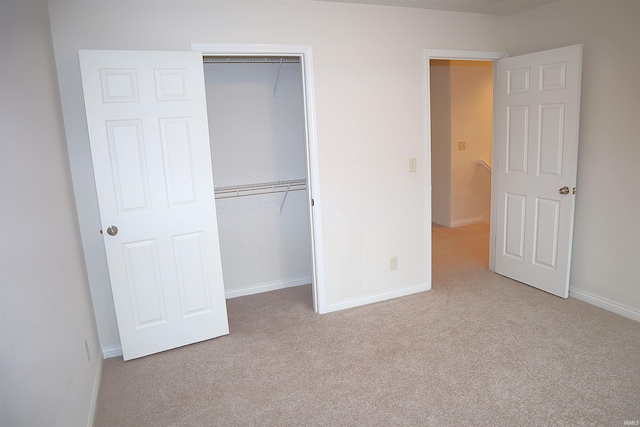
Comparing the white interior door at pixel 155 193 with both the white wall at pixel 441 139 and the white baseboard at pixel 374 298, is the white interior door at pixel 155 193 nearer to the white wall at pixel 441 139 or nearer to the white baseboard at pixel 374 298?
the white baseboard at pixel 374 298

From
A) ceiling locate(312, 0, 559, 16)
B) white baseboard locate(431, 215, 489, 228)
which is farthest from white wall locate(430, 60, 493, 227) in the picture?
ceiling locate(312, 0, 559, 16)

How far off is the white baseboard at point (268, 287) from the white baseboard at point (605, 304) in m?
2.34

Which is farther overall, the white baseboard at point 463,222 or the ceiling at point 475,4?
the white baseboard at point 463,222

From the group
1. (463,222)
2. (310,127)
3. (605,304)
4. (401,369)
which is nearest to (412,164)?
(310,127)

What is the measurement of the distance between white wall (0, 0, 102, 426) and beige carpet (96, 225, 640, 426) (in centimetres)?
47

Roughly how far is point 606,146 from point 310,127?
2.21 m

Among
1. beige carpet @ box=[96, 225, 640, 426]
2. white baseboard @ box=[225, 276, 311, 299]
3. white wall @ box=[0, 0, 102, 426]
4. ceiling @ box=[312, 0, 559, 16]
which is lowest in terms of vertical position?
beige carpet @ box=[96, 225, 640, 426]

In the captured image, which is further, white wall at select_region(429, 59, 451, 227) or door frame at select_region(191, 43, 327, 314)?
white wall at select_region(429, 59, 451, 227)

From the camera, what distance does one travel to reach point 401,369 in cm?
253

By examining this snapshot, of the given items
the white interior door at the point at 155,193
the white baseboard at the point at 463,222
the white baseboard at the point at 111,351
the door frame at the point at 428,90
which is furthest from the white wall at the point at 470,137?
the white baseboard at the point at 111,351

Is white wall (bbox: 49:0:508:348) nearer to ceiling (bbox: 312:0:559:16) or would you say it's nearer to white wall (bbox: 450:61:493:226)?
ceiling (bbox: 312:0:559:16)

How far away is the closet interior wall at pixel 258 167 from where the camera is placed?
3.61 m

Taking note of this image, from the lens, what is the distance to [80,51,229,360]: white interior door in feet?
8.36

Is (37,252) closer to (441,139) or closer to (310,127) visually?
(310,127)
